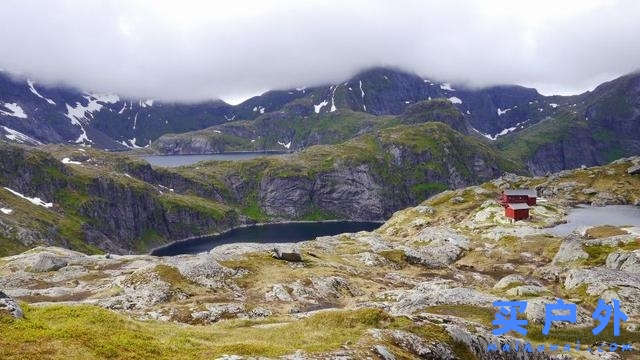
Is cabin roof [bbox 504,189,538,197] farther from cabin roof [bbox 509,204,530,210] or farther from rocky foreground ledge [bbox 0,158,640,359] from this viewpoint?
cabin roof [bbox 509,204,530,210]

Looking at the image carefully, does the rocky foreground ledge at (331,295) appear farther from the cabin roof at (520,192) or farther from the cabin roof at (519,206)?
the cabin roof at (519,206)

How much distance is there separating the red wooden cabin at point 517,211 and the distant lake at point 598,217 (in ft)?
30.3

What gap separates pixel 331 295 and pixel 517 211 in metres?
87.2

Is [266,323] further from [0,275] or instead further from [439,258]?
[439,258]

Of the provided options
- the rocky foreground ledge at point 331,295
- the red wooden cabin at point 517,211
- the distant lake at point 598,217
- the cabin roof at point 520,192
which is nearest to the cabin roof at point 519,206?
the red wooden cabin at point 517,211

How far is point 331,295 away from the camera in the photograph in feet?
250

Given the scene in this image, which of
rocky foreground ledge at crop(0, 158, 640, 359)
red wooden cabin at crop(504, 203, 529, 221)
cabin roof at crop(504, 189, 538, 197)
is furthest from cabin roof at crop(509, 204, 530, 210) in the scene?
rocky foreground ledge at crop(0, 158, 640, 359)

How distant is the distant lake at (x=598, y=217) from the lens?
454ft

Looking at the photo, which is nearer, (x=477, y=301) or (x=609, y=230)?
(x=477, y=301)

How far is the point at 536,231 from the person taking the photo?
12669 cm

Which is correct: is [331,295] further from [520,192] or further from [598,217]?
[598,217]

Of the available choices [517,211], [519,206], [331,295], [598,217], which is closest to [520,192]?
[519,206]

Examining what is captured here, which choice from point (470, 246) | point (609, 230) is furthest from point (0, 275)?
point (609, 230)

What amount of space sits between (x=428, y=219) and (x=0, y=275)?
413 ft
